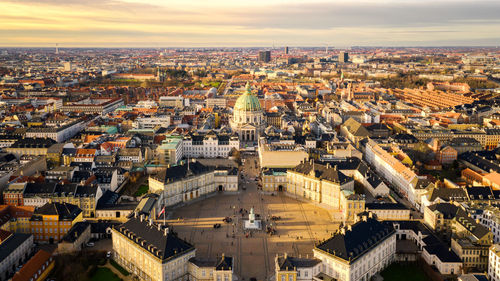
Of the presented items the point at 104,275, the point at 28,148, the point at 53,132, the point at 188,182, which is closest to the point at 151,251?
the point at 104,275

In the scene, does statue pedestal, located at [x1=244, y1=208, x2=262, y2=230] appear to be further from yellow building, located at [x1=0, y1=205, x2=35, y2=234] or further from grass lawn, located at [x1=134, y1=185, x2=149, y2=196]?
yellow building, located at [x1=0, y1=205, x2=35, y2=234]

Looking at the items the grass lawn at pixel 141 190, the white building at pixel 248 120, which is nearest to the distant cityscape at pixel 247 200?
the white building at pixel 248 120

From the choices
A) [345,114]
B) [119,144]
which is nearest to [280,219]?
[119,144]

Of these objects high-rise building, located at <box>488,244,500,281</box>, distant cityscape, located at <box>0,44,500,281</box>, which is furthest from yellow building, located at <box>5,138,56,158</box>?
high-rise building, located at <box>488,244,500,281</box>

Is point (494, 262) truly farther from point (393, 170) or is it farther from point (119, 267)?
point (119, 267)

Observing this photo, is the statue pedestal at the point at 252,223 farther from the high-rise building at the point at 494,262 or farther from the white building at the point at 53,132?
the white building at the point at 53,132
